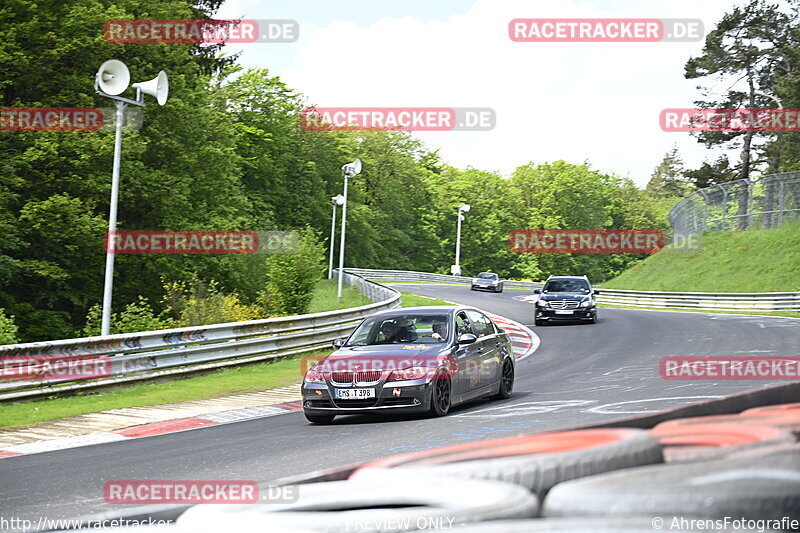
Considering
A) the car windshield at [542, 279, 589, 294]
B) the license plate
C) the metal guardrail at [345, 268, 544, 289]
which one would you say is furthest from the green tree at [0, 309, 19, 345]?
the metal guardrail at [345, 268, 544, 289]

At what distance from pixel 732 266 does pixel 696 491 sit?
172ft

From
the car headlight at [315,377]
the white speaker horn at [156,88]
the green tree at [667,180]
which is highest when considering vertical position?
the green tree at [667,180]

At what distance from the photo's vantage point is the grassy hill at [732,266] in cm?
4775

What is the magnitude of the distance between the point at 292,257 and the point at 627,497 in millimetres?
30233

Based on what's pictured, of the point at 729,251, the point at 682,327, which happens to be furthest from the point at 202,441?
the point at 729,251

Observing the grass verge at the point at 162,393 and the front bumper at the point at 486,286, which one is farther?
the front bumper at the point at 486,286

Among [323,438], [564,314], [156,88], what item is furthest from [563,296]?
[323,438]

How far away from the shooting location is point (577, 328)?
30.8m

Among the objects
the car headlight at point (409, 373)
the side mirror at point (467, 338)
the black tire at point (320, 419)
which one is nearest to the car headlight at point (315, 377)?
the black tire at point (320, 419)

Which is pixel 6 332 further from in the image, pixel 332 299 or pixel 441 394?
pixel 332 299

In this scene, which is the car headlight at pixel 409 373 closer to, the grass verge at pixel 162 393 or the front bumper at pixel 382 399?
the front bumper at pixel 382 399

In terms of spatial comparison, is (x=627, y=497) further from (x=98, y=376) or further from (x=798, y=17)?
(x=798, y=17)

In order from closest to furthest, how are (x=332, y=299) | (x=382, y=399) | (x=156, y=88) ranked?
(x=382, y=399) < (x=156, y=88) < (x=332, y=299)

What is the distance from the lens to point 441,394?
11.8 m
